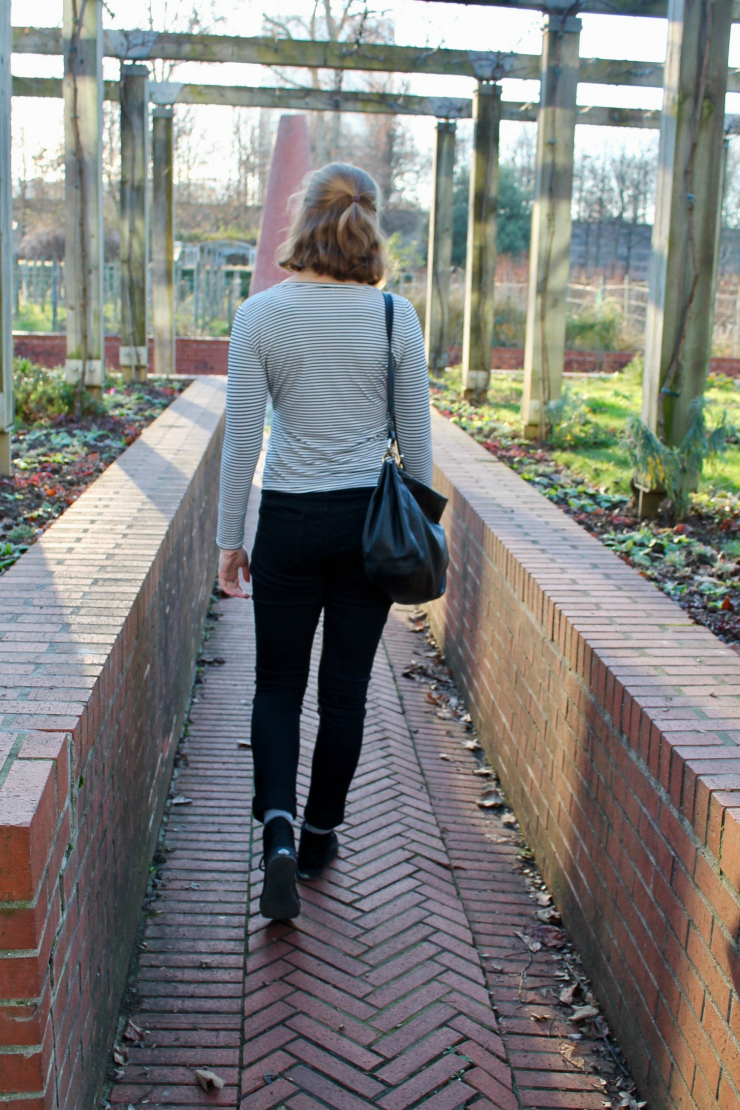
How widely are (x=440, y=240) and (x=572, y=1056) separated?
11804 millimetres

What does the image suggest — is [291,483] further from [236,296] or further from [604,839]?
[236,296]

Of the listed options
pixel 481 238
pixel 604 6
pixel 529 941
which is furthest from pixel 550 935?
pixel 481 238

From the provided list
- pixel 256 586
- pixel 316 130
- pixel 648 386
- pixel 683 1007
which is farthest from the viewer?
pixel 316 130

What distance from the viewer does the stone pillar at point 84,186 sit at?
754 centimetres

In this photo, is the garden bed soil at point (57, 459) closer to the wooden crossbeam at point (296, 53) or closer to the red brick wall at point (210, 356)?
the wooden crossbeam at point (296, 53)

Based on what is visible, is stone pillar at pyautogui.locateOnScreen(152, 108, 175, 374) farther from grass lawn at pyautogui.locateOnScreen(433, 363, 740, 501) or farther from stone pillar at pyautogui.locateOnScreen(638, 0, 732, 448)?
stone pillar at pyautogui.locateOnScreen(638, 0, 732, 448)

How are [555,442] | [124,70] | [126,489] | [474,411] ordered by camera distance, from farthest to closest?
[124,70], [474,411], [555,442], [126,489]

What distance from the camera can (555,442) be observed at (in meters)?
7.72

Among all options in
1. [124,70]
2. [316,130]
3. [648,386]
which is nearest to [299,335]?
[648,386]

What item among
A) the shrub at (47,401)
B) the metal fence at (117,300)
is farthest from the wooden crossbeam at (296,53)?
the metal fence at (117,300)

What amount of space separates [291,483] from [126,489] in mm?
1836

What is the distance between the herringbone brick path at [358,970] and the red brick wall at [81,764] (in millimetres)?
138

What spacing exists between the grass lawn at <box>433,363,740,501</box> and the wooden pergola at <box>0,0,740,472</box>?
29cm

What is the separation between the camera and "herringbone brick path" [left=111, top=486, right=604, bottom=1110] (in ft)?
7.20
